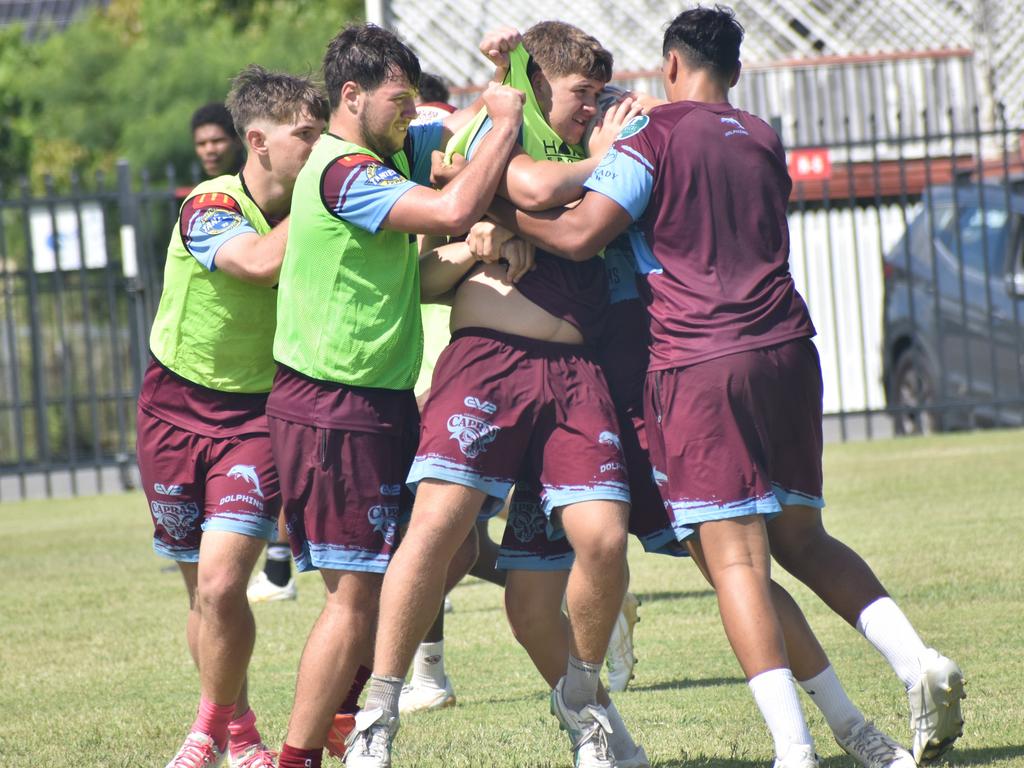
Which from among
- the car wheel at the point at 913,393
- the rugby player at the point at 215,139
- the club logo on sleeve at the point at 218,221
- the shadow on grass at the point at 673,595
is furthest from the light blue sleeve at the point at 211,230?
the car wheel at the point at 913,393

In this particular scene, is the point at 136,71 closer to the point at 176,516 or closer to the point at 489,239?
the point at 176,516

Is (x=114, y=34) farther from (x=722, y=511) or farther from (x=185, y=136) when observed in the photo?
(x=722, y=511)

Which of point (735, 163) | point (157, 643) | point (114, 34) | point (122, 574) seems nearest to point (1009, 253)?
point (122, 574)

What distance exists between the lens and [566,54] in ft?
14.0

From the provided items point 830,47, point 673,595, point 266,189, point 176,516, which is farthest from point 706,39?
point 830,47

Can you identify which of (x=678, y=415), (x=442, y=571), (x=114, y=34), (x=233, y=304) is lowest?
(x=442, y=571)

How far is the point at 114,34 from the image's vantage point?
3167 centimetres

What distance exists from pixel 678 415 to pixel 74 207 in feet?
35.0

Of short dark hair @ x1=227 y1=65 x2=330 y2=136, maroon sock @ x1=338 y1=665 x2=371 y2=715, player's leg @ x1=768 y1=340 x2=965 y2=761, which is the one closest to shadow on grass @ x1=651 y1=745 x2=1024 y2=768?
player's leg @ x1=768 y1=340 x2=965 y2=761

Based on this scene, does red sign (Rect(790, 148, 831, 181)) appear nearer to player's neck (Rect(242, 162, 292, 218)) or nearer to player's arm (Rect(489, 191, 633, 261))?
player's neck (Rect(242, 162, 292, 218))

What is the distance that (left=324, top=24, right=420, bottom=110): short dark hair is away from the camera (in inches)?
164

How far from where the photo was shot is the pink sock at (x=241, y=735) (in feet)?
15.0

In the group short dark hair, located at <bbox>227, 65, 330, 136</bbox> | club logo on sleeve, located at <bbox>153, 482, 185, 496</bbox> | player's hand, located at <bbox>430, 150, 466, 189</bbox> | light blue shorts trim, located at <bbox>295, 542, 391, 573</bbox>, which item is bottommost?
light blue shorts trim, located at <bbox>295, 542, 391, 573</bbox>

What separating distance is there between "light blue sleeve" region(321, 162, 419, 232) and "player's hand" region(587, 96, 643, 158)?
1.83ft
